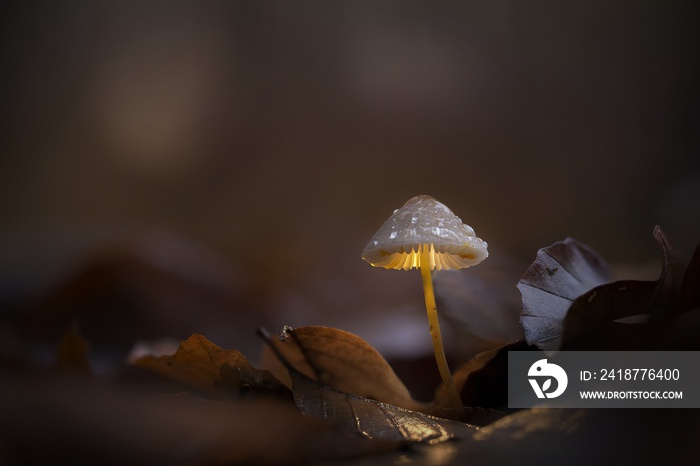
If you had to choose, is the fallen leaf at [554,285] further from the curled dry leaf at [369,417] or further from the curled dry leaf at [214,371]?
the curled dry leaf at [214,371]

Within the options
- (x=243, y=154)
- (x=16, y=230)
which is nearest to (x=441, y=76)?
(x=243, y=154)

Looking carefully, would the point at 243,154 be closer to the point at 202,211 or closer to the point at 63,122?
the point at 202,211

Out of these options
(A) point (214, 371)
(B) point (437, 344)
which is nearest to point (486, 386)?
(B) point (437, 344)

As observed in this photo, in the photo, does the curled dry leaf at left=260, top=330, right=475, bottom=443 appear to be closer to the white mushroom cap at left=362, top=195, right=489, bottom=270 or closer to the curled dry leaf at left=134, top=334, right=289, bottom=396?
the curled dry leaf at left=134, top=334, right=289, bottom=396

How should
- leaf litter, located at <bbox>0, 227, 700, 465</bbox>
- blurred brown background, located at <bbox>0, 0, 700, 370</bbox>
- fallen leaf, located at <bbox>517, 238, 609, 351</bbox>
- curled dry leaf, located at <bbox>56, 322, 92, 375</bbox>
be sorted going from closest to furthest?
leaf litter, located at <bbox>0, 227, 700, 465</bbox> → fallen leaf, located at <bbox>517, 238, 609, 351</bbox> → curled dry leaf, located at <bbox>56, 322, 92, 375</bbox> → blurred brown background, located at <bbox>0, 0, 700, 370</bbox>

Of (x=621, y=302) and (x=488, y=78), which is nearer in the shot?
(x=621, y=302)

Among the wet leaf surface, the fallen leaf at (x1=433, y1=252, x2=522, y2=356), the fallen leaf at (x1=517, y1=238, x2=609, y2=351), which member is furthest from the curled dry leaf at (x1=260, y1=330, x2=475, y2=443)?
the fallen leaf at (x1=433, y1=252, x2=522, y2=356)
